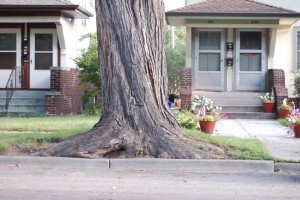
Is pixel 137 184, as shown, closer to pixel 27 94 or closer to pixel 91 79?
pixel 91 79

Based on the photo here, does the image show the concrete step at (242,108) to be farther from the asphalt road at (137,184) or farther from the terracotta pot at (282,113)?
the asphalt road at (137,184)

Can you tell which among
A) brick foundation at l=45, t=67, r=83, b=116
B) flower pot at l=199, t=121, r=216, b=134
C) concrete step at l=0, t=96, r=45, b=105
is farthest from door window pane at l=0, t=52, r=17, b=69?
flower pot at l=199, t=121, r=216, b=134

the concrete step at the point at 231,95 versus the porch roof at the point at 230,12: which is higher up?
the porch roof at the point at 230,12

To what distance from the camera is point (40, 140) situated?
11.5m

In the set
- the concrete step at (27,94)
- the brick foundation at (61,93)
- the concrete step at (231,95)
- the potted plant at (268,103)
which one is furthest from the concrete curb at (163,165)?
the concrete step at (27,94)

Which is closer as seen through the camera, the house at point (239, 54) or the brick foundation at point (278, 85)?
the brick foundation at point (278, 85)

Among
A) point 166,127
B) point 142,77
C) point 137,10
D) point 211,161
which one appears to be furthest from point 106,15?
point 211,161

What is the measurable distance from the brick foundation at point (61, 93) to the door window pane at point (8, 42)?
2338 millimetres

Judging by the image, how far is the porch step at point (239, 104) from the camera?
19.1 meters

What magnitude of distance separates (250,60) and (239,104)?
2245 mm

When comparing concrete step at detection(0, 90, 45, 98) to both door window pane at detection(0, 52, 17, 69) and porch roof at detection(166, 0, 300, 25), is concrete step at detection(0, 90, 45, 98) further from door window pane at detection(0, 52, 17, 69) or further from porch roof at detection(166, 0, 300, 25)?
porch roof at detection(166, 0, 300, 25)

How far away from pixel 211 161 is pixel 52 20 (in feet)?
38.6

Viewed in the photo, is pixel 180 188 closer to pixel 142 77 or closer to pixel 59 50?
pixel 142 77

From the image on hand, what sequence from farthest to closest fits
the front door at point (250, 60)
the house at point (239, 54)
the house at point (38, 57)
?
1. the front door at point (250, 60)
2. the house at point (239, 54)
3. the house at point (38, 57)
